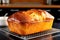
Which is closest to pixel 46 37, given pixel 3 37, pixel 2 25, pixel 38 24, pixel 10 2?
pixel 38 24

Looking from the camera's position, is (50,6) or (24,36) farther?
(50,6)

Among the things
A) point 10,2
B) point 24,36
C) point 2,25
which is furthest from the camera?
point 10,2

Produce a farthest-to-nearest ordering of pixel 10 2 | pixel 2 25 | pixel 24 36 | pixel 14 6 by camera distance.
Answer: pixel 10 2
pixel 14 6
pixel 2 25
pixel 24 36

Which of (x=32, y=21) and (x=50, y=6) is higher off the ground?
(x=32, y=21)

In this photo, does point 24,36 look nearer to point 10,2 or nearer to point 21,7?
point 21,7

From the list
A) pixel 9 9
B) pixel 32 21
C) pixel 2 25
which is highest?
pixel 32 21

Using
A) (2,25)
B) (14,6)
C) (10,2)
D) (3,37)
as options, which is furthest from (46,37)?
(10,2)
